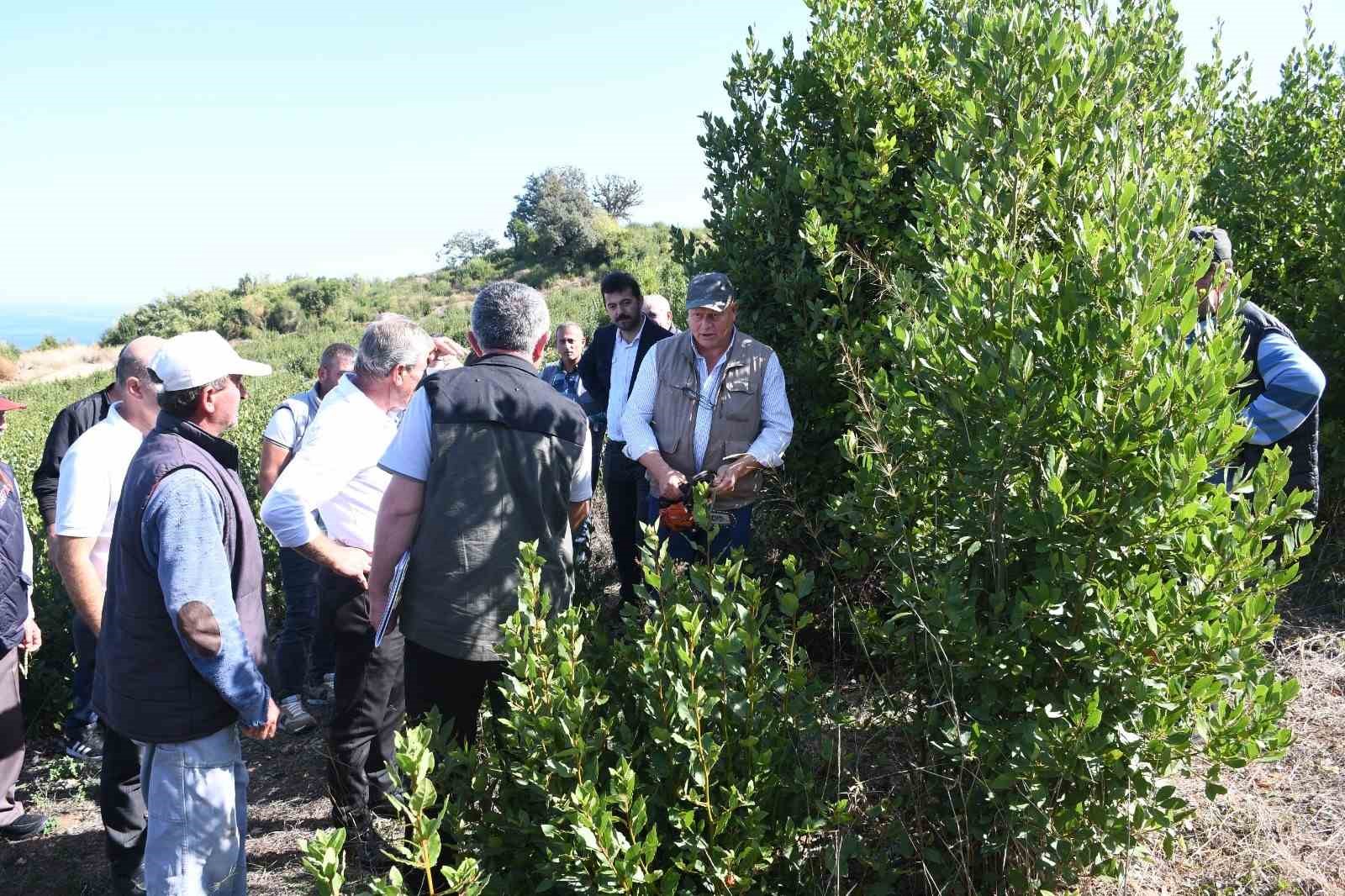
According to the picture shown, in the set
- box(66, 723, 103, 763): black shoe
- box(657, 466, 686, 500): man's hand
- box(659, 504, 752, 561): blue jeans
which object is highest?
box(657, 466, 686, 500): man's hand

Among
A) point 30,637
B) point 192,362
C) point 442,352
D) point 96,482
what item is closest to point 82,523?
point 96,482

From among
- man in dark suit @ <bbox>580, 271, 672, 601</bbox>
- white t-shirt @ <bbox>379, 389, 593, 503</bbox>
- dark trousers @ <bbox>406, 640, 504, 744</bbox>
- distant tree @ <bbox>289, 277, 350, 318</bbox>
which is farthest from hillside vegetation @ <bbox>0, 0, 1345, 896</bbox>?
distant tree @ <bbox>289, 277, 350, 318</bbox>

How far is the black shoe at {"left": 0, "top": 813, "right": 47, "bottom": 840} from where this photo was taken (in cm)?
436

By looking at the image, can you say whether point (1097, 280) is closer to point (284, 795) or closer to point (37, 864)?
point (284, 795)

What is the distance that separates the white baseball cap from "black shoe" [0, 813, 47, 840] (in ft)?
9.38

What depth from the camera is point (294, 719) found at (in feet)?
17.0

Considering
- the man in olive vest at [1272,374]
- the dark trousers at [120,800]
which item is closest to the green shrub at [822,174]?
the man in olive vest at [1272,374]

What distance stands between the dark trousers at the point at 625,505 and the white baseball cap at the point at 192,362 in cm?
271

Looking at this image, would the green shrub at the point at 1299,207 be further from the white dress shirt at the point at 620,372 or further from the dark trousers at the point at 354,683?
the dark trousers at the point at 354,683

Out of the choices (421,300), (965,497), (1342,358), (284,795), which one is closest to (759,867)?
(965,497)

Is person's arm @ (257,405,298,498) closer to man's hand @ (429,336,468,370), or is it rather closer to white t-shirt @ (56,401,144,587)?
man's hand @ (429,336,468,370)

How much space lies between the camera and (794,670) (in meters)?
2.57

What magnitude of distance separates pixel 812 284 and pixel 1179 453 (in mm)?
2285

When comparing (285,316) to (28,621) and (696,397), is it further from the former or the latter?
(696,397)
